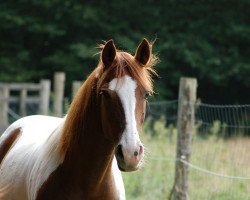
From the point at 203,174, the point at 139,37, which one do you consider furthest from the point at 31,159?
the point at 139,37

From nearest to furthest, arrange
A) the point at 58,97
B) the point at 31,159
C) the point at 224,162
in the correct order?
the point at 31,159, the point at 224,162, the point at 58,97

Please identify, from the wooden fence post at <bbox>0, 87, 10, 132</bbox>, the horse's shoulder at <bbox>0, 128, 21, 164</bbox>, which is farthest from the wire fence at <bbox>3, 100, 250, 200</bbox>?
the wooden fence post at <bbox>0, 87, 10, 132</bbox>

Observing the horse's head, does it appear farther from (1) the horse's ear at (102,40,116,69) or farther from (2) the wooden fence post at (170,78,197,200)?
(2) the wooden fence post at (170,78,197,200)

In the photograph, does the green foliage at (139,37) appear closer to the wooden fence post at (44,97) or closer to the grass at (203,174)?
the wooden fence post at (44,97)

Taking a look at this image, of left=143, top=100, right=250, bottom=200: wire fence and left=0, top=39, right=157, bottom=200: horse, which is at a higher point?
left=0, top=39, right=157, bottom=200: horse

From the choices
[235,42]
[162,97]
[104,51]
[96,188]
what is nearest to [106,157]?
[96,188]

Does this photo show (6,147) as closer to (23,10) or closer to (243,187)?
(243,187)

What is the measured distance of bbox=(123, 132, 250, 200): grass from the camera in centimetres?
671

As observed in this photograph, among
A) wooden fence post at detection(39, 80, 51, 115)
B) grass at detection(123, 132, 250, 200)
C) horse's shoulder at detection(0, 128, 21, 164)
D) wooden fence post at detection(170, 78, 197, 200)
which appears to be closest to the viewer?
horse's shoulder at detection(0, 128, 21, 164)

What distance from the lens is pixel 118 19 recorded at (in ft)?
82.0

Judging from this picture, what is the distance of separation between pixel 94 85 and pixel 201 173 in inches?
150

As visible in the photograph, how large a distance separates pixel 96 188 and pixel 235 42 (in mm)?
20568

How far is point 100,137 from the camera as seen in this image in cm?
427

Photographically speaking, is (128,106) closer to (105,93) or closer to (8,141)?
(105,93)
